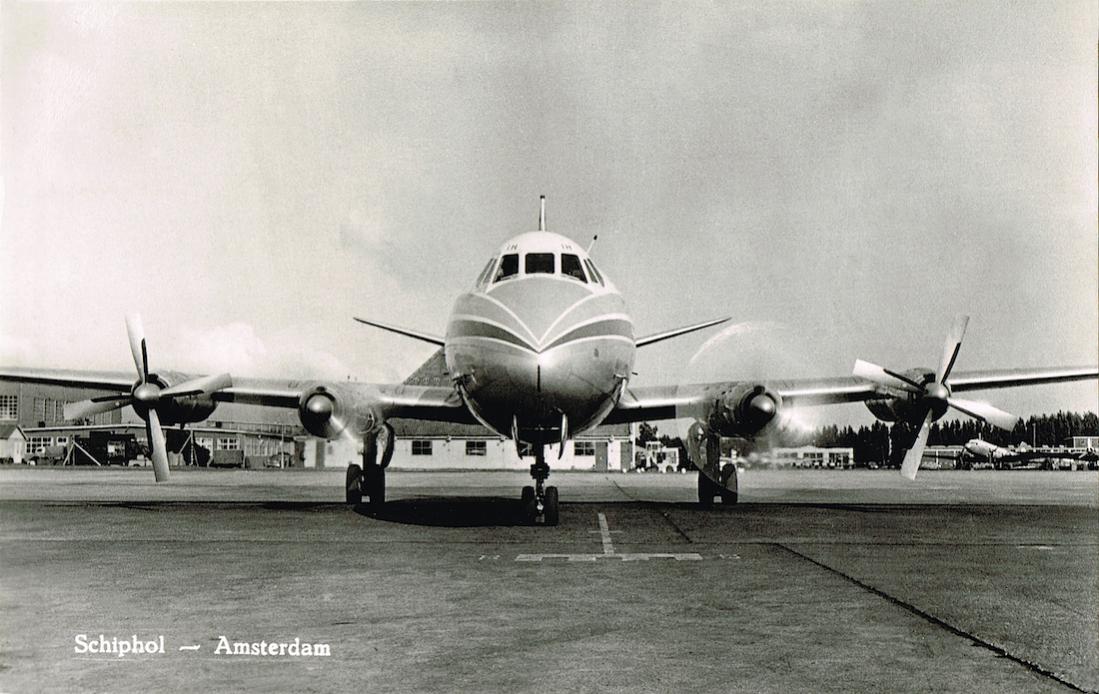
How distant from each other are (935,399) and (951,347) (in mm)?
1271

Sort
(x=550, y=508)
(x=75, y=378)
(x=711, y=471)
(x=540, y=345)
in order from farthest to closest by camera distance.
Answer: (x=711, y=471) → (x=75, y=378) → (x=550, y=508) → (x=540, y=345)

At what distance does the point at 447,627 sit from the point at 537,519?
9.62 metres

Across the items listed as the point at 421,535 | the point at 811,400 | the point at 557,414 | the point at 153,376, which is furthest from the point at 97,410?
the point at 811,400

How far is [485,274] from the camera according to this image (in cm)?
1542

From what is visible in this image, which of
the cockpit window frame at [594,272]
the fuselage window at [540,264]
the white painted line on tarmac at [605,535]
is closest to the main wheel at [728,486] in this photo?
the white painted line on tarmac at [605,535]

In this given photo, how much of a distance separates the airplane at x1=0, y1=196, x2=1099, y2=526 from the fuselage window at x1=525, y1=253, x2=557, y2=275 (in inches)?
0.9

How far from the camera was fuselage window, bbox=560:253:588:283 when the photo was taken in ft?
48.4

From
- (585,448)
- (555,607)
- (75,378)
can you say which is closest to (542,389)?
(555,607)

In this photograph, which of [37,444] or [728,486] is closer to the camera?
[728,486]

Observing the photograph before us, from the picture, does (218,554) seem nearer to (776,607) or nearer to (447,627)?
(447,627)

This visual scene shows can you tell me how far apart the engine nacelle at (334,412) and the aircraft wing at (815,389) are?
5443mm

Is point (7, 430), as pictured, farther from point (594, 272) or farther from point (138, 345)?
point (594, 272)

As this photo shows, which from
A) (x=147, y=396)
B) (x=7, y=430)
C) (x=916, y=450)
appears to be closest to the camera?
(x=147, y=396)

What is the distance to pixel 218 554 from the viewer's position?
11.4 meters
